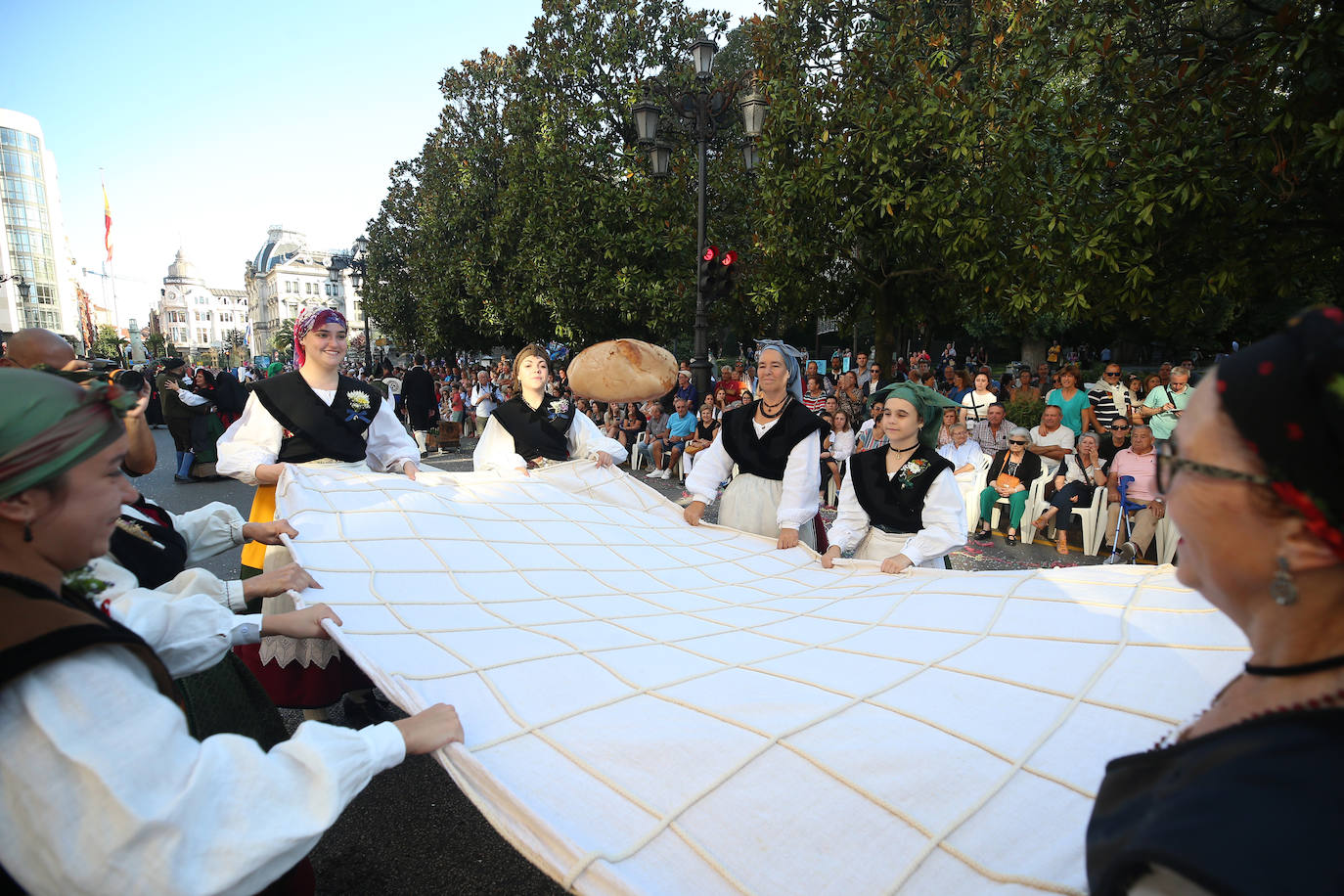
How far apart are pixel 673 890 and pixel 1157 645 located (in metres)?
1.31

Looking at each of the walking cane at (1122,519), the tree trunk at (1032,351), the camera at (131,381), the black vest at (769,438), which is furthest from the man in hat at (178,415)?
the tree trunk at (1032,351)

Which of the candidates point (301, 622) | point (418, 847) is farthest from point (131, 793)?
point (418, 847)

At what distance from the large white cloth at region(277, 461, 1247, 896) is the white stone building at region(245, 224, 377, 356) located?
350 ft

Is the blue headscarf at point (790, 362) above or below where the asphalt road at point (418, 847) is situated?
above

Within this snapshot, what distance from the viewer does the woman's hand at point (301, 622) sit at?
1.82m

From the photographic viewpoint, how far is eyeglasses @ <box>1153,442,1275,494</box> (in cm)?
75

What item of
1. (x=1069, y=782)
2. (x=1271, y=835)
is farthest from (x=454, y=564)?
(x=1271, y=835)

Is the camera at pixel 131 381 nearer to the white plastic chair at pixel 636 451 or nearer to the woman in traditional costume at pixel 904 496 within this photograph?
the woman in traditional costume at pixel 904 496

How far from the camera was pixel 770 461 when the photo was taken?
387 cm

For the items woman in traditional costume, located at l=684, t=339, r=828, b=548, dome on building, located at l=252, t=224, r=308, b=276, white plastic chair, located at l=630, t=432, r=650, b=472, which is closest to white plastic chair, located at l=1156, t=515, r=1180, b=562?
woman in traditional costume, located at l=684, t=339, r=828, b=548

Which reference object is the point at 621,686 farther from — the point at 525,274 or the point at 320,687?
the point at 525,274

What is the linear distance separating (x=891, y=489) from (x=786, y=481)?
23.2 inches

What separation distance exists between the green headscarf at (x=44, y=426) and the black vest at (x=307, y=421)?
251cm

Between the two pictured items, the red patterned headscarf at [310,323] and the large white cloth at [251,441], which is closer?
the large white cloth at [251,441]
